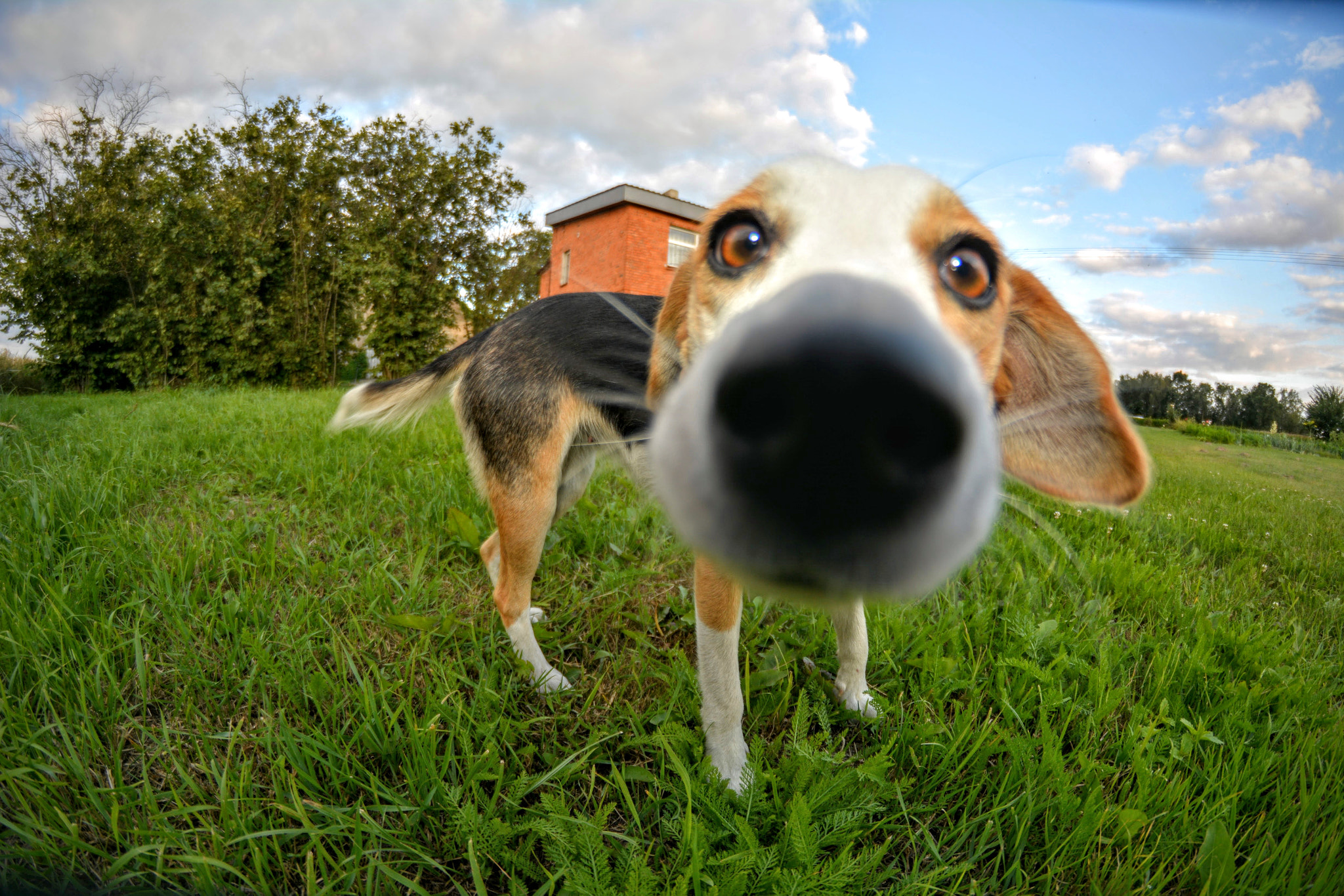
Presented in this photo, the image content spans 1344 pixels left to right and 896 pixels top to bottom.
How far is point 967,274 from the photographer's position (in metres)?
1.27

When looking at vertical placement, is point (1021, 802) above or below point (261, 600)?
below

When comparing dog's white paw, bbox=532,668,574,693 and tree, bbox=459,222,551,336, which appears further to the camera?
tree, bbox=459,222,551,336

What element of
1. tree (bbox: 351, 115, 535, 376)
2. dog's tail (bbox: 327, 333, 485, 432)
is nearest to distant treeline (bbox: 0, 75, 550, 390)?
tree (bbox: 351, 115, 535, 376)

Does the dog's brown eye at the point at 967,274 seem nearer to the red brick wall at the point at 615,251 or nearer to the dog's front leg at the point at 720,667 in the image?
the dog's front leg at the point at 720,667

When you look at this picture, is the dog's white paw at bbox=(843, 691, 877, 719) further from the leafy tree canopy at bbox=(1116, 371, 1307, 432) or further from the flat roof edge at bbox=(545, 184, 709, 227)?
the flat roof edge at bbox=(545, 184, 709, 227)

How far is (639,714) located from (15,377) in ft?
21.0

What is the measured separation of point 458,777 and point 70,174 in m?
8.02

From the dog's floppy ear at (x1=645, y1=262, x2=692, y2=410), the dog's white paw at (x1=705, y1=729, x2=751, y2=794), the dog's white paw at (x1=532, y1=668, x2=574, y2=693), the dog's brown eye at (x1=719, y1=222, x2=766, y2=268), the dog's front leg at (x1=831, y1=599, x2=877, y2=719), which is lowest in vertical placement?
the dog's white paw at (x1=705, y1=729, x2=751, y2=794)

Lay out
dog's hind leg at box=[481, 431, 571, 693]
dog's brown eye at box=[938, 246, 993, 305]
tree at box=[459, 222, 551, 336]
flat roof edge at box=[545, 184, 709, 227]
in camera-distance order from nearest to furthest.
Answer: dog's brown eye at box=[938, 246, 993, 305] → dog's hind leg at box=[481, 431, 571, 693] → flat roof edge at box=[545, 184, 709, 227] → tree at box=[459, 222, 551, 336]

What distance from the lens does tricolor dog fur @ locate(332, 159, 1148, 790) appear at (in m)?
0.47

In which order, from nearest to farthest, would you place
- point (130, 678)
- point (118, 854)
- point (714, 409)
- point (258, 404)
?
point (714, 409) < point (118, 854) < point (130, 678) < point (258, 404)

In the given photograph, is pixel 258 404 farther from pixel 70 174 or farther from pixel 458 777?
pixel 458 777

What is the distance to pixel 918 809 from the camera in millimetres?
1537

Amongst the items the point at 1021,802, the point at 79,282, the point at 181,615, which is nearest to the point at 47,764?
the point at 181,615
